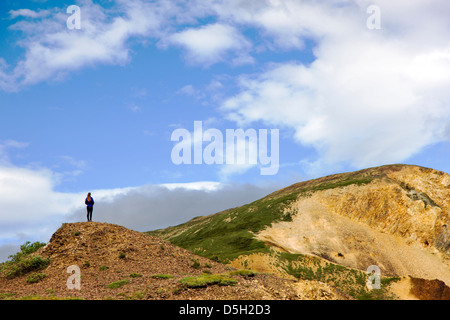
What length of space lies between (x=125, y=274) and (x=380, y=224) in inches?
2815

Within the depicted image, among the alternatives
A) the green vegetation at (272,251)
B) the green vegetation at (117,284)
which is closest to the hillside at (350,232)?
the green vegetation at (272,251)

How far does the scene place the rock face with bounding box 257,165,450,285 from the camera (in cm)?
7719

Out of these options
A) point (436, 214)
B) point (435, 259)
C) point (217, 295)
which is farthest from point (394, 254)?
point (217, 295)

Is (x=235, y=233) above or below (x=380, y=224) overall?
below

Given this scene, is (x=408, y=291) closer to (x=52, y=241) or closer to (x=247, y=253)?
(x=247, y=253)

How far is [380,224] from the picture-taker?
89062 mm

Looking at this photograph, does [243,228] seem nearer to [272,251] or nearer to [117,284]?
[272,251]

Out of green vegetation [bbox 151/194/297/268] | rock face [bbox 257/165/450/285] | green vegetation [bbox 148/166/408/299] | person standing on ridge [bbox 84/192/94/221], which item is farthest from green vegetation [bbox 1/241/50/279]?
rock face [bbox 257/165/450/285]

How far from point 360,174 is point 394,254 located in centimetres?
3506

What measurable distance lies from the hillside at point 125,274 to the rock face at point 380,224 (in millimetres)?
35925

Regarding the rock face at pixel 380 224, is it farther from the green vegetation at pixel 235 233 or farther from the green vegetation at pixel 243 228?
the green vegetation at pixel 235 233

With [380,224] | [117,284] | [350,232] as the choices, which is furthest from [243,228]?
[117,284]

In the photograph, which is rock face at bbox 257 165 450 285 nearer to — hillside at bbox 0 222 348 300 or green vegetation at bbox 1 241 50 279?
hillside at bbox 0 222 348 300
